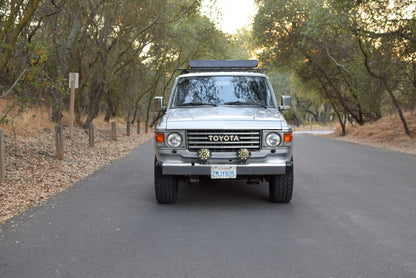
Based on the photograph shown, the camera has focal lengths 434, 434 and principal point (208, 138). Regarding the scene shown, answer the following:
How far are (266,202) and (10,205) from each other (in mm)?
3852

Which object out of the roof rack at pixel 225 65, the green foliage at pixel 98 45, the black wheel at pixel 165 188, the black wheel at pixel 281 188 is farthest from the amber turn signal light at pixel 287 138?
the green foliage at pixel 98 45

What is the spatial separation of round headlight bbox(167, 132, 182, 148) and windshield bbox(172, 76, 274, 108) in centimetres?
130

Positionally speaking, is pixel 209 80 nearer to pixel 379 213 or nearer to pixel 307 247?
pixel 379 213

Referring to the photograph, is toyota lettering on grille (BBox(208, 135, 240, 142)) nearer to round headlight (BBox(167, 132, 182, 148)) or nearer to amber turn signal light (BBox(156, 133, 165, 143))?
round headlight (BBox(167, 132, 182, 148))

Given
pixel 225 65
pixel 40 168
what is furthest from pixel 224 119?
pixel 40 168

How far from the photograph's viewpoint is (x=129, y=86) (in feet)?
113

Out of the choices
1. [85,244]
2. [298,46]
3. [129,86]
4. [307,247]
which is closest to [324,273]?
[307,247]

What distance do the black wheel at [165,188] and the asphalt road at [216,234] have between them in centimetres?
14

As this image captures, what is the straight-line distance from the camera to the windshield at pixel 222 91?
294 inches

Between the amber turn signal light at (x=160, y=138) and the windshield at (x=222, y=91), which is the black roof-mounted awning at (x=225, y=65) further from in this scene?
the amber turn signal light at (x=160, y=138)

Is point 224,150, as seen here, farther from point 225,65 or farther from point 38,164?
point 38,164

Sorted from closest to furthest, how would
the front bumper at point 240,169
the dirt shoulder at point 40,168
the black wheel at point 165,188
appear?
the front bumper at point 240,169 → the black wheel at point 165,188 → the dirt shoulder at point 40,168

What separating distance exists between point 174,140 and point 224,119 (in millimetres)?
784

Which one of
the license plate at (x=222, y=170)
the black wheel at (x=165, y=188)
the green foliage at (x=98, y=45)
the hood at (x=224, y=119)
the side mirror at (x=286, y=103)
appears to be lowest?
the black wheel at (x=165, y=188)
